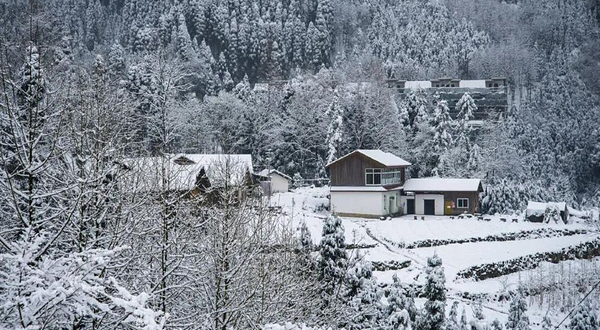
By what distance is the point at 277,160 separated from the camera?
5125 centimetres

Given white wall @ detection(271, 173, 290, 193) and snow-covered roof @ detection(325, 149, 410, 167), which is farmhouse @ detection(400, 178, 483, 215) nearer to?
snow-covered roof @ detection(325, 149, 410, 167)

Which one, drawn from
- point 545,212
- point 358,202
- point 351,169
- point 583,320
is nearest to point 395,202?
point 358,202

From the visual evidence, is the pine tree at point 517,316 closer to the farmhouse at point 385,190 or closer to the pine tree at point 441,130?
the farmhouse at point 385,190

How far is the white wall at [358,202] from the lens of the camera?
131 ft

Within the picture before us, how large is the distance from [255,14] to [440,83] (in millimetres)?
35651

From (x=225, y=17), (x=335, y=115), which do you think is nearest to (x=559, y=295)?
(x=335, y=115)

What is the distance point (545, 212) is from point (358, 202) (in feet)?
47.0

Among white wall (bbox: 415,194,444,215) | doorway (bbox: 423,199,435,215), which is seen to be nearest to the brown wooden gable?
white wall (bbox: 415,194,444,215)

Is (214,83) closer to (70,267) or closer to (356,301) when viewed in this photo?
(356,301)

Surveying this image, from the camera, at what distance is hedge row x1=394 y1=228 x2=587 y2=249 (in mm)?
31531

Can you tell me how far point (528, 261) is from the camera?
98.0 feet

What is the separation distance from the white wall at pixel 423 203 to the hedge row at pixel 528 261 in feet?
36.7

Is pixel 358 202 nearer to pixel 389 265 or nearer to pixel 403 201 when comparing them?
pixel 403 201

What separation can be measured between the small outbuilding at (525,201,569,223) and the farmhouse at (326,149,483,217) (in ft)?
13.2
